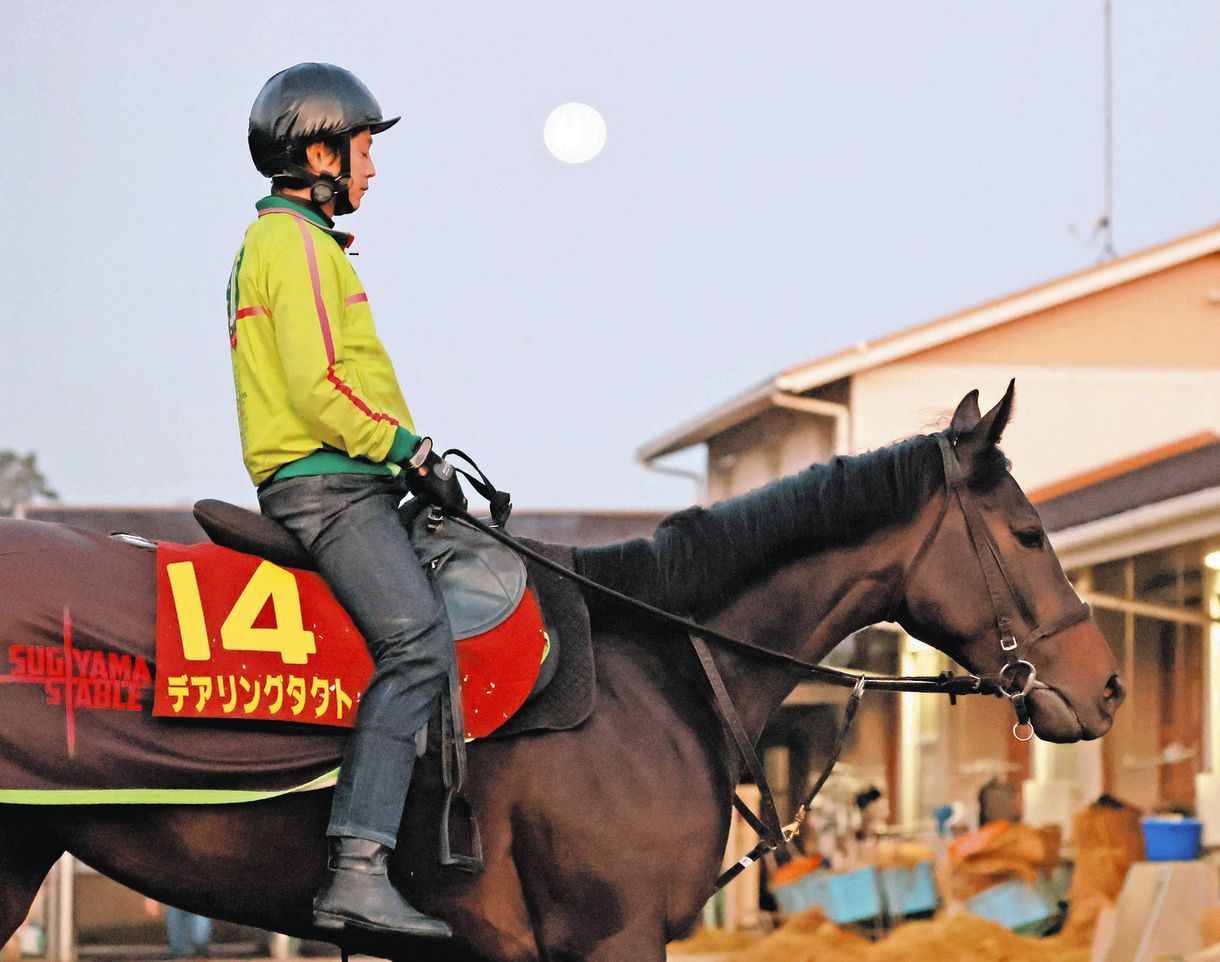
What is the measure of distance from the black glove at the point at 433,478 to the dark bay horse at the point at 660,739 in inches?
18.7

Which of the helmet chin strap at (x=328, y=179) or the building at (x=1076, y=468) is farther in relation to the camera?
the building at (x=1076, y=468)

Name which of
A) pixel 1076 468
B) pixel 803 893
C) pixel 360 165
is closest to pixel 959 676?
pixel 360 165

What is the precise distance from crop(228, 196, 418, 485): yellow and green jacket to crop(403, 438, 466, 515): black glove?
0.12 ft

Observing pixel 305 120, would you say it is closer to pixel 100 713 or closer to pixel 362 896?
pixel 100 713

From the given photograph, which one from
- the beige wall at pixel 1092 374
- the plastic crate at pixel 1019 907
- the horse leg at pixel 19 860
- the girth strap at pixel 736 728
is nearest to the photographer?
the horse leg at pixel 19 860

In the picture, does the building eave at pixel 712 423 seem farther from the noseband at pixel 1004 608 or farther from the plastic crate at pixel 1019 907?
the noseband at pixel 1004 608

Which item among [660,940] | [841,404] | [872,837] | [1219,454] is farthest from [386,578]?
[841,404]

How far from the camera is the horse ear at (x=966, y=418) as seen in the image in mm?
4727

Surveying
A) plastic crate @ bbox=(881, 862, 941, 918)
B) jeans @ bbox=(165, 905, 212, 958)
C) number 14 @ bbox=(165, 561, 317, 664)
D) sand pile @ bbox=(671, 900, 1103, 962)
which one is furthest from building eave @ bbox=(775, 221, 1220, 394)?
number 14 @ bbox=(165, 561, 317, 664)

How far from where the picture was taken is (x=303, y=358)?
167 inches

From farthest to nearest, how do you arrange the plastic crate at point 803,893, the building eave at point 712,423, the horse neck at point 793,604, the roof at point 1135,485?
the building eave at point 712,423, the plastic crate at point 803,893, the roof at point 1135,485, the horse neck at point 793,604

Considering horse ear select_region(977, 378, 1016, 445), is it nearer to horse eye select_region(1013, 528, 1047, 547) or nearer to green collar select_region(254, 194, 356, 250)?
horse eye select_region(1013, 528, 1047, 547)

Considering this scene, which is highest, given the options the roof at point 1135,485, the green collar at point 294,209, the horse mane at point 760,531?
the roof at point 1135,485

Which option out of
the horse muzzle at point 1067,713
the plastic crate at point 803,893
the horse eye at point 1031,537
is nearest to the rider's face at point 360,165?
the horse eye at point 1031,537
